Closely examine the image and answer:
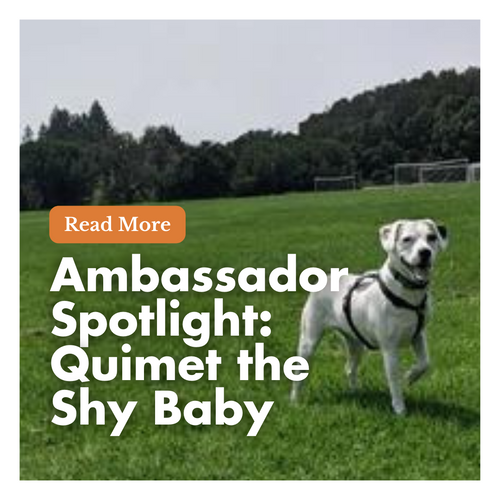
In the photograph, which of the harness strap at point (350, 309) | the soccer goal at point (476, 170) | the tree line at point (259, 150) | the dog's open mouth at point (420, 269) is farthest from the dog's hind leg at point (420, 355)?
the tree line at point (259, 150)

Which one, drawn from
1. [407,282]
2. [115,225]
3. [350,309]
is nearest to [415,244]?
[407,282]

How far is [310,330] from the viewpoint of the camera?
887 cm

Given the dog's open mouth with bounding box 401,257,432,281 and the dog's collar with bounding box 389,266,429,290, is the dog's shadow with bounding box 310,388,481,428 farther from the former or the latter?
the dog's open mouth with bounding box 401,257,432,281

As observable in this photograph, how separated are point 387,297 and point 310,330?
1.01 meters

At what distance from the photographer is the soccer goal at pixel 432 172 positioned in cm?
4203

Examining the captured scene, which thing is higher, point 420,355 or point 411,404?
point 420,355

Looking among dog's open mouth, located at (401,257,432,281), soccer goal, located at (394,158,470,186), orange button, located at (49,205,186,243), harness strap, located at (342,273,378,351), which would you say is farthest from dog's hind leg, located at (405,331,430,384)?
soccer goal, located at (394,158,470,186)

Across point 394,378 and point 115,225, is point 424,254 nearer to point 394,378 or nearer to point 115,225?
point 394,378

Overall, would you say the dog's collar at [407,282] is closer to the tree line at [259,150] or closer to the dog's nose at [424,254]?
the dog's nose at [424,254]

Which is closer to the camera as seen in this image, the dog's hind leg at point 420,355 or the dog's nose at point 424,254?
the dog's nose at point 424,254

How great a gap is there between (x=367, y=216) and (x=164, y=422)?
2494 centimetres

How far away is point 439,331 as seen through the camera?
39.6 feet
